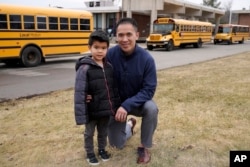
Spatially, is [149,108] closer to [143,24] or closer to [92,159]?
[92,159]

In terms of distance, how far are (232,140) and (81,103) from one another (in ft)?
7.33

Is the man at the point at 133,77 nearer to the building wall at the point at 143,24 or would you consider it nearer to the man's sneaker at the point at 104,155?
the man's sneaker at the point at 104,155

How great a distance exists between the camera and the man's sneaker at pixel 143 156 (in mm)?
3561

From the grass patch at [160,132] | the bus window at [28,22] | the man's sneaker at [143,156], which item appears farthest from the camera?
the bus window at [28,22]

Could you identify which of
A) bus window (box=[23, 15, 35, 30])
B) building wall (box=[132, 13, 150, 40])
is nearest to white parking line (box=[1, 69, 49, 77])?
bus window (box=[23, 15, 35, 30])

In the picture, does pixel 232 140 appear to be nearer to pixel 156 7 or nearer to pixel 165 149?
pixel 165 149

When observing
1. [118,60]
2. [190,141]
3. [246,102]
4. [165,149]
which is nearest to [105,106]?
[118,60]

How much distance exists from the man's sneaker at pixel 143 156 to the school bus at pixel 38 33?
960 centimetres

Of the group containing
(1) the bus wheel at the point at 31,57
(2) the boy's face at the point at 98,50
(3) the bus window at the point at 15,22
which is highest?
(3) the bus window at the point at 15,22

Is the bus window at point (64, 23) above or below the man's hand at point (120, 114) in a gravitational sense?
above

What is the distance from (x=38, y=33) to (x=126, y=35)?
10321mm

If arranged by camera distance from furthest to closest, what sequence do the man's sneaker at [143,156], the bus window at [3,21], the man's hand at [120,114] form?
the bus window at [3,21], the man's sneaker at [143,156], the man's hand at [120,114]

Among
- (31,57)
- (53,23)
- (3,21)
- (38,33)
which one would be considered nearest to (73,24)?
(53,23)

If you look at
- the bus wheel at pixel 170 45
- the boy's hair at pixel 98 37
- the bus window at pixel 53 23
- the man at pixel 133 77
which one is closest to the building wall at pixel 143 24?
the bus wheel at pixel 170 45
